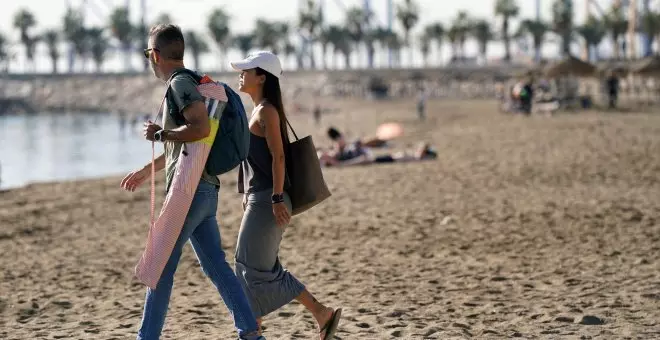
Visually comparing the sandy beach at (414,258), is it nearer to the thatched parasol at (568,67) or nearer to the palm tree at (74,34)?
the thatched parasol at (568,67)

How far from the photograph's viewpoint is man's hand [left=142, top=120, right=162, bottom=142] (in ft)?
14.8

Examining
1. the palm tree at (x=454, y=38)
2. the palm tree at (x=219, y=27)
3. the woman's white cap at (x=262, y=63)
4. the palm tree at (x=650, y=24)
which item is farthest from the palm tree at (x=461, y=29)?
the woman's white cap at (x=262, y=63)

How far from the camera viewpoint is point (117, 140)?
5219 centimetres

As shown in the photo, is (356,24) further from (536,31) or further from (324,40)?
(536,31)

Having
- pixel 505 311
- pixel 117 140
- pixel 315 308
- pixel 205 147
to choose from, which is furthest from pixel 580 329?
pixel 117 140

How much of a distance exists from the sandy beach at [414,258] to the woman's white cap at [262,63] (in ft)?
5.70

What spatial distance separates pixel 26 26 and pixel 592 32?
10436 cm

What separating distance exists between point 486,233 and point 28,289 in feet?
14.2

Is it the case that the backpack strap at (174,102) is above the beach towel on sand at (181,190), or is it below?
above

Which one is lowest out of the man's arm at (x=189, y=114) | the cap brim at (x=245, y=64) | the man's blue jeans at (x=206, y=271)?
the man's blue jeans at (x=206, y=271)

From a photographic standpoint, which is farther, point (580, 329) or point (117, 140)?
point (117, 140)

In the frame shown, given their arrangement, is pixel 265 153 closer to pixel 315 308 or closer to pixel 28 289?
pixel 315 308

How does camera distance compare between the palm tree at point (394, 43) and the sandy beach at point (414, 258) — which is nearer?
the sandy beach at point (414, 258)

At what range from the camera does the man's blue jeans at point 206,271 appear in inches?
183
